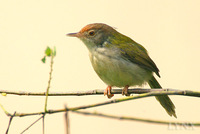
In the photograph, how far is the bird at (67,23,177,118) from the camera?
164 inches

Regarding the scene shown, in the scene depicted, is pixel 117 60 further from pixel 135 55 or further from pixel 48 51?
pixel 48 51

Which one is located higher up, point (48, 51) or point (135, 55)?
point (135, 55)

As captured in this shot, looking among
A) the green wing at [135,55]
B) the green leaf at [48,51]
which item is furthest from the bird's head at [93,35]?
the green leaf at [48,51]

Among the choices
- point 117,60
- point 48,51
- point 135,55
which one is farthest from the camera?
point 135,55

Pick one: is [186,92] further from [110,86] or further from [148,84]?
[148,84]

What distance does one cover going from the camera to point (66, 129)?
3.90ft

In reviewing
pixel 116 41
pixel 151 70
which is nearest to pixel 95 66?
pixel 116 41

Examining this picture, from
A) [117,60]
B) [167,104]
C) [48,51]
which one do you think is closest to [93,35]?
[117,60]

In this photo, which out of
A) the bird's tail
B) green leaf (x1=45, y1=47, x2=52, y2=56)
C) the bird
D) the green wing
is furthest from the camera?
the bird's tail

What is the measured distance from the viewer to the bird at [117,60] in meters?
4.16

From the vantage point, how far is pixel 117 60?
4168 mm

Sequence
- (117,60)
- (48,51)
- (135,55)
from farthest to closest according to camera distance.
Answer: (135,55)
(117,60)
(48,51)

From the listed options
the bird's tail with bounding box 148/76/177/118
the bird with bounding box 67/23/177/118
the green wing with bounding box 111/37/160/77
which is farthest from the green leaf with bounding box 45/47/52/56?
the bird's tail with bounding box 148/76/177/118

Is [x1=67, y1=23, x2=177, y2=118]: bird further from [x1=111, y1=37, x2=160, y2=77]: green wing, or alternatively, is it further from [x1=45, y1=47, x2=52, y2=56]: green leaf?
[x1=45, y1=47, x2=52, y2=56]: green leaf
